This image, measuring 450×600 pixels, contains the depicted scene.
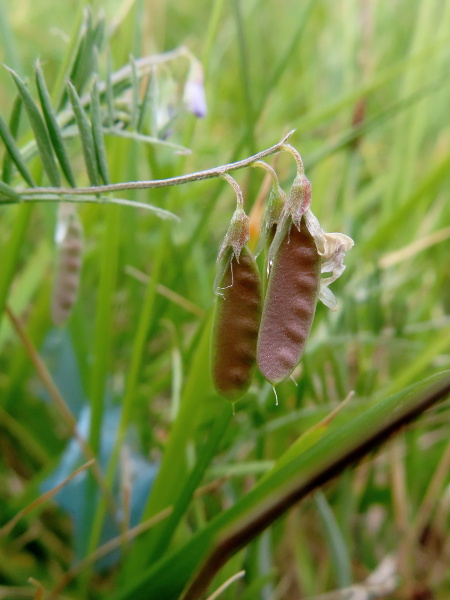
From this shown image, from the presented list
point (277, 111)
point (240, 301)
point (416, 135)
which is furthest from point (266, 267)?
point (277, 111)

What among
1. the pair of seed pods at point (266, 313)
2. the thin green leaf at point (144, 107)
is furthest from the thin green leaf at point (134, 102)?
the pair of seed pods at point (266, 313)

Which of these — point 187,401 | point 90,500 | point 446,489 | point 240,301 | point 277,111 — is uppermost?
point 277,111

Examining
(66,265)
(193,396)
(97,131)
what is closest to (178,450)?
(193,396)

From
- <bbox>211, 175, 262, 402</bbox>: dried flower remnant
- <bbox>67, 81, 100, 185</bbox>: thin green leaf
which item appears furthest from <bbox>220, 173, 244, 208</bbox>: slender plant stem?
<bbox>67, 81, 100, 185</bbox>: thin green leaf

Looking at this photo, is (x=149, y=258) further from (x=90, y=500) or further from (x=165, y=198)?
(x=90, y=500)

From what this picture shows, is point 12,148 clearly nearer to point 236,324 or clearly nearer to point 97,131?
Answer: point 97,131

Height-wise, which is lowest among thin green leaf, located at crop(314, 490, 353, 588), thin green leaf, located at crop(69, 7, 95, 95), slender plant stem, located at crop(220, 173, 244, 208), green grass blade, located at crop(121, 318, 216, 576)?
thin green leaf, located at crop(314, 490, 353, 588)

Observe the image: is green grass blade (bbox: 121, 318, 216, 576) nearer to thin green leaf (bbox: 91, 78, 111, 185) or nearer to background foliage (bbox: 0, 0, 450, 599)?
background foliage (bbox: 0, 0, 450, 599)
